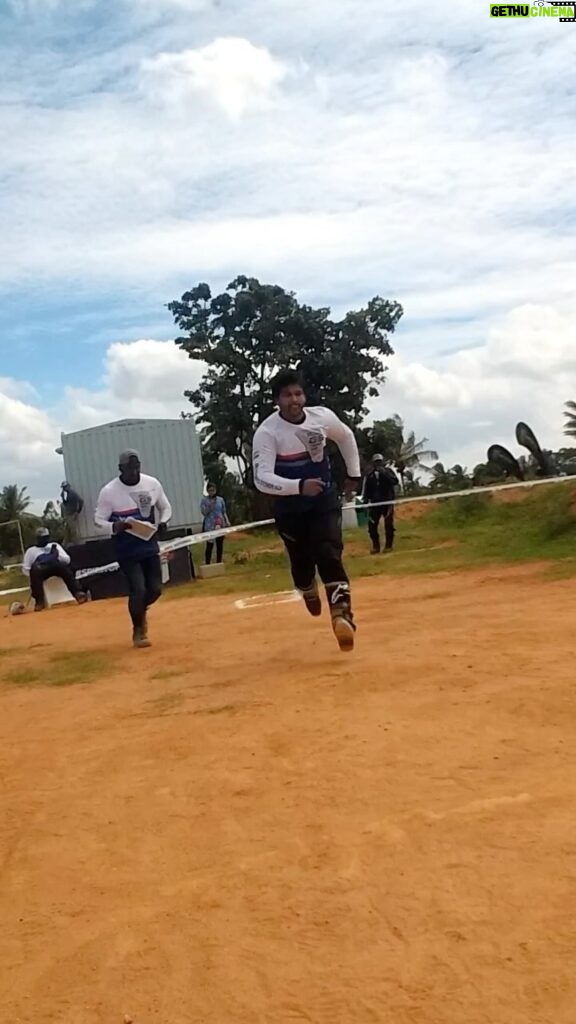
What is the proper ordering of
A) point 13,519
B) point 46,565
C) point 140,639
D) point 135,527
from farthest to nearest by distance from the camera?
point 13,519 < point 46,565 < point 135,527 < point 140,639

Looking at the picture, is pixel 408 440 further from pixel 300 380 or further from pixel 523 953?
pixel 523 953

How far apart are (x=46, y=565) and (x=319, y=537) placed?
28.8ft

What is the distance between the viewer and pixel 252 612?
1083 centimetres

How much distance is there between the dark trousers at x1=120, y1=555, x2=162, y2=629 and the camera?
9078mm

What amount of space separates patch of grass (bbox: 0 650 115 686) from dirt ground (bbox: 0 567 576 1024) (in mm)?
848

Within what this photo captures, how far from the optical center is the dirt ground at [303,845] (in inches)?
99.4

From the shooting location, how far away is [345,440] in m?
7.51

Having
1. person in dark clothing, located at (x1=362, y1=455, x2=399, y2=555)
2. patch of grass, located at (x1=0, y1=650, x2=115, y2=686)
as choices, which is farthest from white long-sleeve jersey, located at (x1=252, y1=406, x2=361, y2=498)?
person in dark clothing, located at (x1=362, y1=455, x2=399, y2=555)

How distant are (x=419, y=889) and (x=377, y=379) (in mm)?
35560

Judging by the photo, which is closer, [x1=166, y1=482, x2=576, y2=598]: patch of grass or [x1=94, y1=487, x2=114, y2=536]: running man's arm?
[x1=94, y1=487, x2=114, y2=536]: running man's arm

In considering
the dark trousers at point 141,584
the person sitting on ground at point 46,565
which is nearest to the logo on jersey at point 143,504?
the dark trousers at point 141,584

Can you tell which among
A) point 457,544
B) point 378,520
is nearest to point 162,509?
point 378,520

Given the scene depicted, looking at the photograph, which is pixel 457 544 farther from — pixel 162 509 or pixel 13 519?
pixel 13 519

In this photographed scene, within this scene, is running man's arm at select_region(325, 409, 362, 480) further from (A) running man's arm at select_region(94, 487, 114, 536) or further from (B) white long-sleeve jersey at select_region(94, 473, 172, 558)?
(A) running man's arm at select_region(94, 487, 114, 536)
